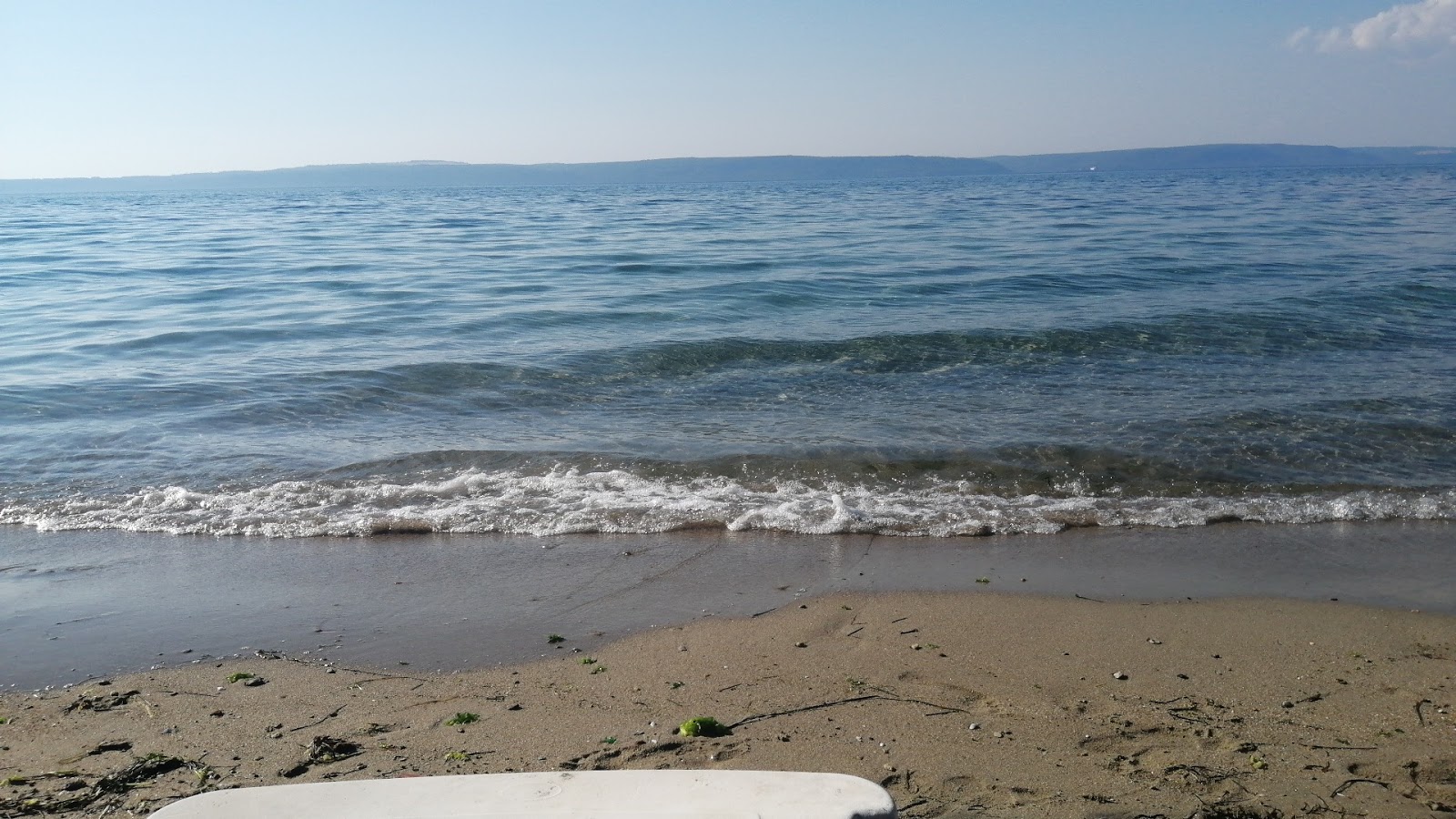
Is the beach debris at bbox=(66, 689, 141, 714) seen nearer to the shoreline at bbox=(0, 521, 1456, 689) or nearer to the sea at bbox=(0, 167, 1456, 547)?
the shoreline at bbox=(0, 521, 1456, 689)

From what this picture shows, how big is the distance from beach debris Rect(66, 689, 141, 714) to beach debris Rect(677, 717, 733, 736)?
8.53 feet

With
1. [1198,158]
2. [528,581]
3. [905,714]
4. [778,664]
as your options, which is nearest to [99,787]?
[528,581]

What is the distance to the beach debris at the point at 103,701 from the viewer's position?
4.34 metres

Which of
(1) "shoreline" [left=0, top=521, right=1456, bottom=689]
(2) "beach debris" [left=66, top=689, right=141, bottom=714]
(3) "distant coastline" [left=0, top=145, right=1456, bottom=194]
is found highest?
(3) "distant coastline" [left=0, top=145, right=1456, bottom=194]

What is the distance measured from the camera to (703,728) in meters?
3.95

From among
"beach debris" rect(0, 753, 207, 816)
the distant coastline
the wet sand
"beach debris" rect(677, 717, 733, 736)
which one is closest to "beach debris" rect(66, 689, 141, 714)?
the wet sand

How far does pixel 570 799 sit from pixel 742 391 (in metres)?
8.56

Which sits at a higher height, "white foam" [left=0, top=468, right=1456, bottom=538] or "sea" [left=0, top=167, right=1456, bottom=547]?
"sea" [left=0, top=167, right=1456, bottom=547]

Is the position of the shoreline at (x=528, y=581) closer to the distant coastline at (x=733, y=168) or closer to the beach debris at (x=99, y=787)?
the beach debris at (x=99, y=787)

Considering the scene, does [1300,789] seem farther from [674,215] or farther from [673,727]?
[674,215]

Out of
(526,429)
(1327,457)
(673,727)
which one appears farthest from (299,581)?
(1327,457)

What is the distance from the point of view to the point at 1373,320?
46.7 ft

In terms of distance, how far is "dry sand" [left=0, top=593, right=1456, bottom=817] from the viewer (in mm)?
3516

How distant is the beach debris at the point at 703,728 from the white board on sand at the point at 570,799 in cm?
114
